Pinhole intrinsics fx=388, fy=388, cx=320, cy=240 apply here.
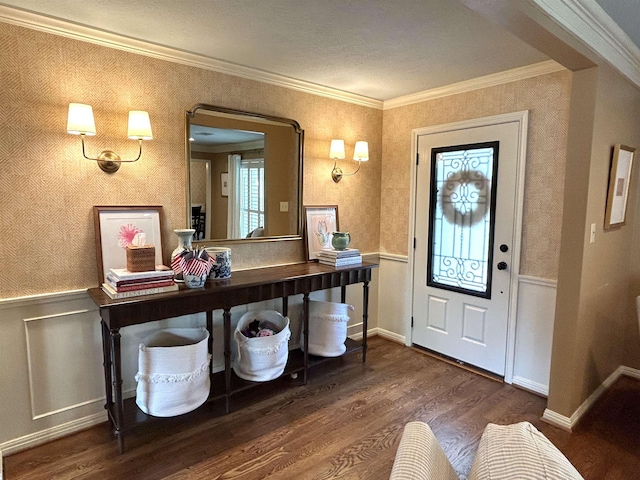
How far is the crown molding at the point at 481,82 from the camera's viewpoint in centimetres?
268

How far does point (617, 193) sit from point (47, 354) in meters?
3.70

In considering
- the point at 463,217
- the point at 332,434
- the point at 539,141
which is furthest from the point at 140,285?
the point at 539,141

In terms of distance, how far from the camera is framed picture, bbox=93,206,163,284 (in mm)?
2305

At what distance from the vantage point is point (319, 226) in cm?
339

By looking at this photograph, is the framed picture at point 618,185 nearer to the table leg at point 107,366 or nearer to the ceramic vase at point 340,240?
the ceramic vase at point 340,240

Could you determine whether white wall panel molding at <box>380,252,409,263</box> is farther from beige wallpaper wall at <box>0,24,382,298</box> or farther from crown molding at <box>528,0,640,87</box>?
crown molding at <box>528,0,640,87</box>

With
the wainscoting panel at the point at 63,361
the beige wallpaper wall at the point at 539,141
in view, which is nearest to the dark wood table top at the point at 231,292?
the wainscoting panel at the point at 63,361

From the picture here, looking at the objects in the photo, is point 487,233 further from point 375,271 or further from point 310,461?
point 310,461

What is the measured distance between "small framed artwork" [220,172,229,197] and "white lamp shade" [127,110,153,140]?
630mm

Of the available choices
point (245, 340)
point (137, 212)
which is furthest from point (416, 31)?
point (245, 340)

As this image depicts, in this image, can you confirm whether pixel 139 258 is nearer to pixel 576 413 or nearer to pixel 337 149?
pixel 337 149

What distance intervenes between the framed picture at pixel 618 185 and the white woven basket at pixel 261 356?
2288 millimetres

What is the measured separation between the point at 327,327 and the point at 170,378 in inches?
51.0

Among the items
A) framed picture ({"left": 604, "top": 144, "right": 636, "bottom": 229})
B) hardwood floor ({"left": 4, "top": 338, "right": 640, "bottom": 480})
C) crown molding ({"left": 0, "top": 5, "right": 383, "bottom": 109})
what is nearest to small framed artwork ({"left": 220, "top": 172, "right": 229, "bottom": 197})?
crown molding ({"left": 0, "top": 5, "right": 383, "bottom": 109})
